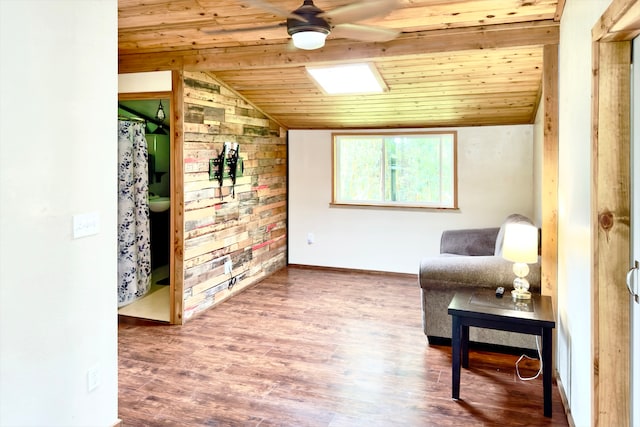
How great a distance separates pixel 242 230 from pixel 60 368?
3.37 m

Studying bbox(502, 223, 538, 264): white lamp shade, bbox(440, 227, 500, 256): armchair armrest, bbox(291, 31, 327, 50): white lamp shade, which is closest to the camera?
bbox(291, 31, 327, 50): white lamp shade

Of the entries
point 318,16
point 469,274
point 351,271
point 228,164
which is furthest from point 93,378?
point 351,271

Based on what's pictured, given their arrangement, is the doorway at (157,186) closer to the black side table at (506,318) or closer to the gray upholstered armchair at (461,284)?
the gray upholstered armchair at (461,284)

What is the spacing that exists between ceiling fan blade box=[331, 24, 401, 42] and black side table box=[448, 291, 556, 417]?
166 centimetres

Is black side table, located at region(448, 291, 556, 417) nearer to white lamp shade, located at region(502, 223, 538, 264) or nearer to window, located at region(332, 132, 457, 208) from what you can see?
white lamp shade, located at region(502, 223, 538, 264)

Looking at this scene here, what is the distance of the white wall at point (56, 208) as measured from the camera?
195 centimetres

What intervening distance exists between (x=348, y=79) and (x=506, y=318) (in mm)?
2859

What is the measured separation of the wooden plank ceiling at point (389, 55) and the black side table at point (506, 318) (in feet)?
5.86

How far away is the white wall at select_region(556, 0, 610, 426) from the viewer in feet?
7.31

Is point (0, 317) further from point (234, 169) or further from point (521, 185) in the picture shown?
point (521, 185)

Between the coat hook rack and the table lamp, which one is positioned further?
the coat hook rack

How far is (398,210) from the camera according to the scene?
20.5 ft

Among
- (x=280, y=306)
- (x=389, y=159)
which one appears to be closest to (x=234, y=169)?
(x=280, y=306)

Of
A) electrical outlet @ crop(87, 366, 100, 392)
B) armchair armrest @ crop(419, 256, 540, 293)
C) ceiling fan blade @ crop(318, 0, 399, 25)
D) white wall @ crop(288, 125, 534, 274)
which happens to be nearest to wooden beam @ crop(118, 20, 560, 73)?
ceiling fan blade @ crop(318, 0, 399, 25)
